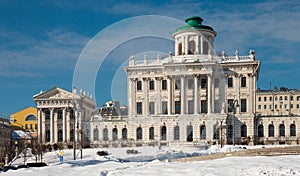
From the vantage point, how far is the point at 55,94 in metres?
86.1

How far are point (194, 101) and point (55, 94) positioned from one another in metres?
22.6

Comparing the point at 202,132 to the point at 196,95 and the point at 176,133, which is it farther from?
the point at 196,95

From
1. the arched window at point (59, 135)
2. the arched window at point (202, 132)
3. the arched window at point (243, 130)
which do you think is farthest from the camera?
the arched window at point (59, 135)

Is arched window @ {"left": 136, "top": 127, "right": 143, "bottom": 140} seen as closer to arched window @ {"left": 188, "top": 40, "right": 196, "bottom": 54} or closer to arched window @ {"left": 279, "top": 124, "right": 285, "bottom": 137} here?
arched window @ {"left": 188, "top": 40, "right": 196, "bottom": 54}

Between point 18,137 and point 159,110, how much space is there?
81.4ft

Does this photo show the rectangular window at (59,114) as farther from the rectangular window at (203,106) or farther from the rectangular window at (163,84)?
the rectangular window at (203,106)

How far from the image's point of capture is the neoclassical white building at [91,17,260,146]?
74.4 meters

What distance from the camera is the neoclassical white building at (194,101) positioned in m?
74.4

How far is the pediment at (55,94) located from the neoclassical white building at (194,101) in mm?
11286

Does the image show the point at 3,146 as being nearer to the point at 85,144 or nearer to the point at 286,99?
the point at 85,144

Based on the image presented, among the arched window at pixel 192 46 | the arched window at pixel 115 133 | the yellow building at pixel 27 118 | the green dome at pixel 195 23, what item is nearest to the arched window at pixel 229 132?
the arched window at pixel 192 46

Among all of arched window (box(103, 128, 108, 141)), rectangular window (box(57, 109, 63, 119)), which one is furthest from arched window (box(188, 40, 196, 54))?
rectangular window (box(57, 109, 63, 119))

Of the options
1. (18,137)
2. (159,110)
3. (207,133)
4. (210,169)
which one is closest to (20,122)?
(18,137)

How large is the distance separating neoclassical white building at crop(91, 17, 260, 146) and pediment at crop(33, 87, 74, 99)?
11286 mm
